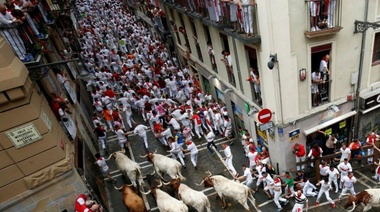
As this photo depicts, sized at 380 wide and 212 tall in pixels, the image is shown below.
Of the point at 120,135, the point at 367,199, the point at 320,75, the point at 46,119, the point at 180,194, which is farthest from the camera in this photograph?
the point at 120,135

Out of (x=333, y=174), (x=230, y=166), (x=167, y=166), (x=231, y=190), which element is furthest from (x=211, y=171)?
(x=333, y=174)

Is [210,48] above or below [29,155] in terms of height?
below

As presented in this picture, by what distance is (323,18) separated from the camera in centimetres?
978

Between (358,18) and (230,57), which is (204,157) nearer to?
(230,57)

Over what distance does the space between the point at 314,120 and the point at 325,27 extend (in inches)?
146

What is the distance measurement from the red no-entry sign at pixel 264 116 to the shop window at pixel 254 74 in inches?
56.1

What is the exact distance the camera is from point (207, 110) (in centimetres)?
1566

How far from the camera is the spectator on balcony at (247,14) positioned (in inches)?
386

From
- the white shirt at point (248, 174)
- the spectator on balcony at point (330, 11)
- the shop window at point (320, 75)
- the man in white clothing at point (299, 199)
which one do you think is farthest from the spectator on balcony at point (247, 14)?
the man in white clothing at point (299, 199)

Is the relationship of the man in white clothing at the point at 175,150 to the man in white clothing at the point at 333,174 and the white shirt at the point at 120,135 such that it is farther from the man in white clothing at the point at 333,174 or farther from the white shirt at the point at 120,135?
the man in white clothing at the point at 333,174

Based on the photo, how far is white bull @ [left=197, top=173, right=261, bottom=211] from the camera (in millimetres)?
10180

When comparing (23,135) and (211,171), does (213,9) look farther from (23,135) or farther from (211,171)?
(23,135)

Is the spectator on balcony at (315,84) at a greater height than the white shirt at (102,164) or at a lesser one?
greater

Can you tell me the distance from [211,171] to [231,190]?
3.03m
